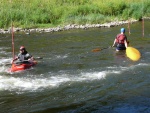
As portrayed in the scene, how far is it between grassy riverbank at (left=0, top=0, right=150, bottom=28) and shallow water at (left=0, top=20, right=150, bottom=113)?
9401mm

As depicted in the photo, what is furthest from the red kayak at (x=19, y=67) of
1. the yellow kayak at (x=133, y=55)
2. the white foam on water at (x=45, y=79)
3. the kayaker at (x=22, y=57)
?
the yellow kayak at (x=133, y=55)

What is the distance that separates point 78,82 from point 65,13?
19.4 meters

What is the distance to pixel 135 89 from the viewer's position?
11.4 meters

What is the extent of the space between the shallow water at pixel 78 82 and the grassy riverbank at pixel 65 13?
30.8ft

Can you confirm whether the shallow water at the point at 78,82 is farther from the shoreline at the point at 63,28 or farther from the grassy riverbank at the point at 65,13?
the grassy riverbank at the point at 65,13

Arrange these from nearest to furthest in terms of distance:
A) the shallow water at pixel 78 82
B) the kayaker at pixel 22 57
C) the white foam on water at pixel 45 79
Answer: the shallow water at pixel 78 82 → the white foam on water at pixel 45 79 → the kayaker at pixel 22 57

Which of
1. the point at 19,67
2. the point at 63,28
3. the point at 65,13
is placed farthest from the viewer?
the point at 65,13

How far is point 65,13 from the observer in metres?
31.0

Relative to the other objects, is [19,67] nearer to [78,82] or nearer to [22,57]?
[22,57]

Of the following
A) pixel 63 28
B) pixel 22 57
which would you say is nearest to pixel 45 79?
pixel 22 57

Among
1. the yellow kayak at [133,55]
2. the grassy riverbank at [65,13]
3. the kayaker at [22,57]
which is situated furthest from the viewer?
the grassy riverbank at [65,13]

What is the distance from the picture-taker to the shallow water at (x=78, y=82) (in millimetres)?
10133

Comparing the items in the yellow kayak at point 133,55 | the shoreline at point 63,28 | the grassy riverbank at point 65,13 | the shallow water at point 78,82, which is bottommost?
the shallow water at point 78,82

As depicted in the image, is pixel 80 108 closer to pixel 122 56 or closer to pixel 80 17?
pixel 122 56
